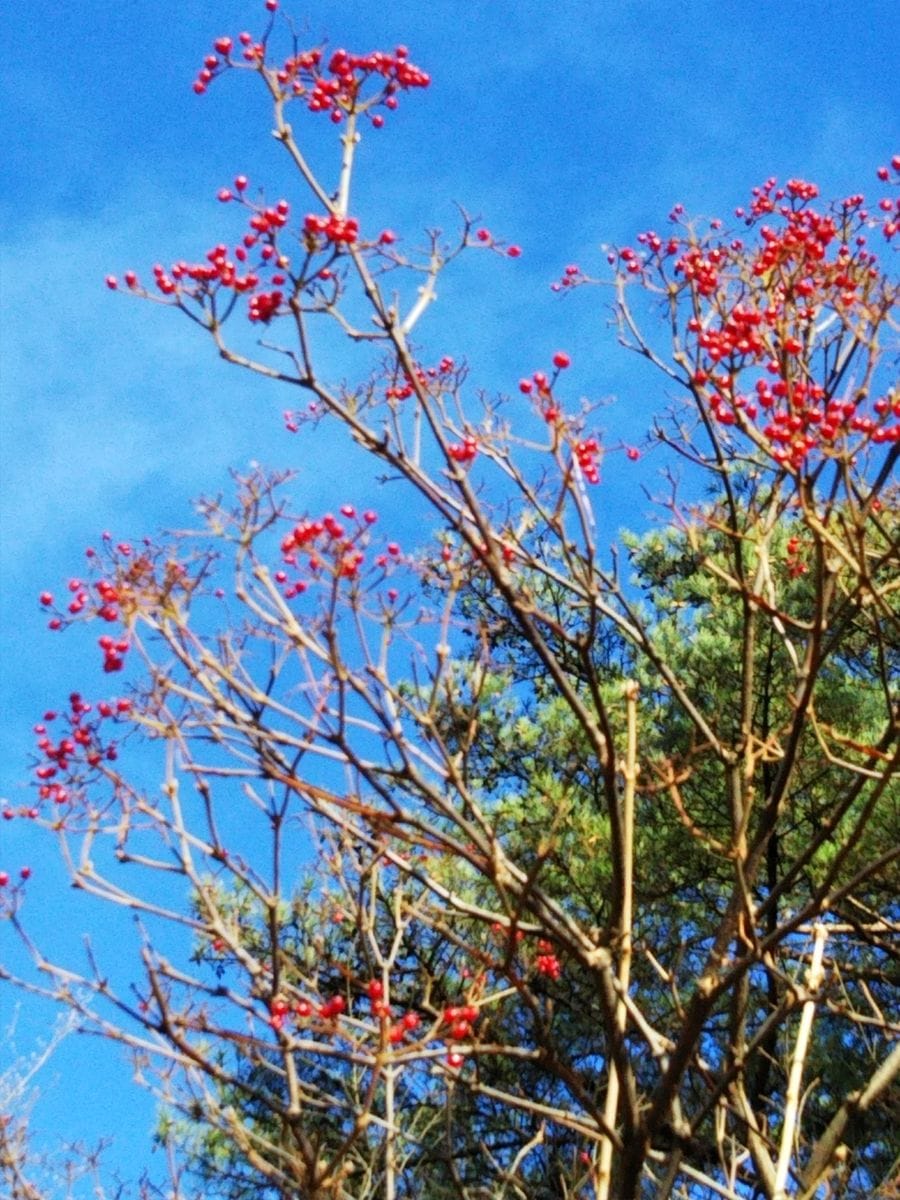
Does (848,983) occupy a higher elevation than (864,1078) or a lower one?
higher

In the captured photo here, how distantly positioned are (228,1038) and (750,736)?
1.90 meters

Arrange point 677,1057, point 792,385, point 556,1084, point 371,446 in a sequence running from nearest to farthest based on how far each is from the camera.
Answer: point 677,1057, point 371,446, point 792,385, point 556,1084

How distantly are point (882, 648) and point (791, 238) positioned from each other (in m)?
1.61

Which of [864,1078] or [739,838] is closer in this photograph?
[739,838]

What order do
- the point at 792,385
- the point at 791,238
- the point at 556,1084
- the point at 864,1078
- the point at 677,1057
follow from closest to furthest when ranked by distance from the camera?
the point at 677,1057 → the point at 792,385 → the point at 791,238 → the point at 864,1078 → the point at 556,1084

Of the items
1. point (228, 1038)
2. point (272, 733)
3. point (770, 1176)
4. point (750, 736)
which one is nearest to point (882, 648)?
point (750, 736)

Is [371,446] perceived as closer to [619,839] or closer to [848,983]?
[619,839]

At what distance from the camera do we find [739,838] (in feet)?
12.8

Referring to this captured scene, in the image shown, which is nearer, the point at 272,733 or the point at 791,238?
the point at 272,733

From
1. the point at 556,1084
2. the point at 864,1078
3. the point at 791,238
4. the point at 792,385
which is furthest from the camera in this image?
the point at 556,1084

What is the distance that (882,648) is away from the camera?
441cm

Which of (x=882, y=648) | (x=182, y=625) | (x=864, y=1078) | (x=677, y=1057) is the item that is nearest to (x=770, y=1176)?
(x=677, y=1057)

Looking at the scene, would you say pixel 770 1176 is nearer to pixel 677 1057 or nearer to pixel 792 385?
pixel 677 1057

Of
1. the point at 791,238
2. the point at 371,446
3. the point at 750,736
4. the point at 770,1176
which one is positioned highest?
the point at 791,238
